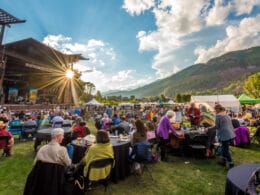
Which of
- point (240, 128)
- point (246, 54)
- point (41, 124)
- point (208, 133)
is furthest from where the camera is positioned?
point (246, 54)

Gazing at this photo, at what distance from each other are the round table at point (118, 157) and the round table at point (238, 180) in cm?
224

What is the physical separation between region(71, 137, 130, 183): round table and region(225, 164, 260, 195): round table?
2.24 metres

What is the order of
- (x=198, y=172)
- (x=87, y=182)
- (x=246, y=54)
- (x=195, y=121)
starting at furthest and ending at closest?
(x=246, y=54) → (x=195, y=121) → (x=198, y=172) → (x=87, y=182)

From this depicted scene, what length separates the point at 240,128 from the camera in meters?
6.71

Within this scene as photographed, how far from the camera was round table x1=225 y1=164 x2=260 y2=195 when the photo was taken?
1.60 meters

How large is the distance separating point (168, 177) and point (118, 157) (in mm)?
1382

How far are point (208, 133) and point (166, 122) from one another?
1.50 m

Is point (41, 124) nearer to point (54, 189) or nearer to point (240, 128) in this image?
point (54, 189)

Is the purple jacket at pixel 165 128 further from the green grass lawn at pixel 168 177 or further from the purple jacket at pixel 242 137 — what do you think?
the purple jacket at pixel 242 137

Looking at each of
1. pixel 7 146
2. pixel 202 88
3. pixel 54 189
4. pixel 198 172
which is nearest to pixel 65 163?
pixel 54 189

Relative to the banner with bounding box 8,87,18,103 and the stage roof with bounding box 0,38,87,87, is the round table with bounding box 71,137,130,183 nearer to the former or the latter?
the stage roof with bounding box 0,38,87,87

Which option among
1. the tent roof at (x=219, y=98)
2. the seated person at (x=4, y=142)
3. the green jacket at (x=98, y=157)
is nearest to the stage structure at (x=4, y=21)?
the seated person at (x=4, y=142)

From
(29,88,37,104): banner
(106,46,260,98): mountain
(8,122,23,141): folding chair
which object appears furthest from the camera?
(106,46,260,98): mountain

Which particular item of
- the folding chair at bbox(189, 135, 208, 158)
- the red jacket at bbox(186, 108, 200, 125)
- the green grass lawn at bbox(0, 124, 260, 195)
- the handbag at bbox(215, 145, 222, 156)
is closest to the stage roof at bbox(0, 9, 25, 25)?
the green grass lawn at bbox(0, 124, 260, 195)
